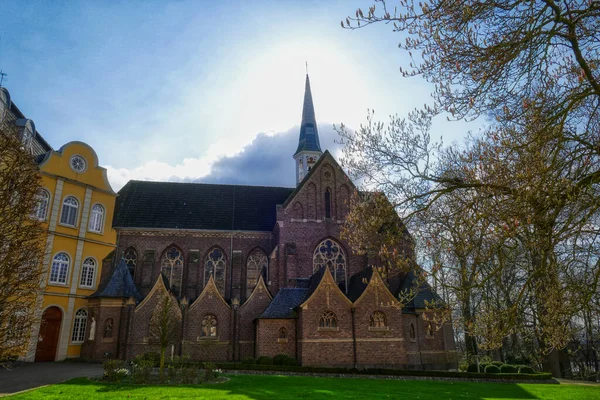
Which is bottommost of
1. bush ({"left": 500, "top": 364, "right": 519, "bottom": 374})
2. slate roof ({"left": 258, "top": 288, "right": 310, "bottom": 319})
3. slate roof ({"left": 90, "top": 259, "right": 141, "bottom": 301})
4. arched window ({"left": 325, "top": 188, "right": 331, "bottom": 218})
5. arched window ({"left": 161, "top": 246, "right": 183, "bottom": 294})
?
bush ({"left": 500, "top": 364, "right": 519, "bottom": 374})

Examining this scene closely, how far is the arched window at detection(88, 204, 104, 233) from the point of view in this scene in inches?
1352

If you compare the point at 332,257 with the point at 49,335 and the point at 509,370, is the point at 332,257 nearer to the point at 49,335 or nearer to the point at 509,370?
the point at 509,370

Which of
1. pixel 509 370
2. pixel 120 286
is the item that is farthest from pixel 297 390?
pixel 120 286

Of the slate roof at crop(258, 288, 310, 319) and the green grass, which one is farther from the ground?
the slate roof at crop(258, 288, 310, 319)

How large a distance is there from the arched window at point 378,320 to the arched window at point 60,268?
2218 cm

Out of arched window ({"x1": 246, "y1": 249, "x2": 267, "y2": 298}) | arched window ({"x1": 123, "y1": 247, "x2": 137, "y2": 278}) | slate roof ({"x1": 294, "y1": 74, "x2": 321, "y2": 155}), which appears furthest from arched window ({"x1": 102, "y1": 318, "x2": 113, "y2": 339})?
slate roof ({"x1": 294, "y1": 74, "x2": 321, "y2": 155})

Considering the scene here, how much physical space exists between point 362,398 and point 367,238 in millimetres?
A: 6253

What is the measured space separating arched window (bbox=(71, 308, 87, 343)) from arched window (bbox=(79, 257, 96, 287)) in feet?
6.73

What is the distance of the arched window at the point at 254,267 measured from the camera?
120ft

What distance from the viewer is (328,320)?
1093 inches

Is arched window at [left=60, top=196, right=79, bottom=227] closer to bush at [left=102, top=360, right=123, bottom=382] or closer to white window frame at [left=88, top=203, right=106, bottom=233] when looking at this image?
white window frame at [left=88, top=203, right=106, bottom=233]

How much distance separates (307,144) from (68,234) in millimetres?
28025

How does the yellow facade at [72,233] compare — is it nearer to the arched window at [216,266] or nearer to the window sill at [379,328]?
the arched window at [216,266]

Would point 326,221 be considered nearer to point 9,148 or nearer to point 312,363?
point 312,363
